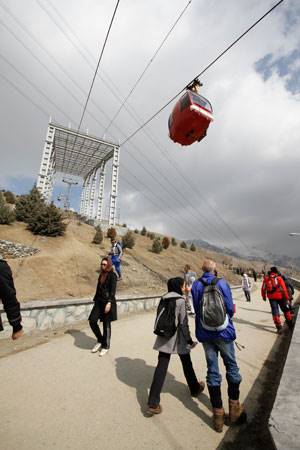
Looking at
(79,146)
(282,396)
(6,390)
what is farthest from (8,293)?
(79,146)

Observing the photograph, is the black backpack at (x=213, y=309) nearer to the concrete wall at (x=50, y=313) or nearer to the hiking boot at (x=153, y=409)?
the hiking boot at (x=153, y=409)


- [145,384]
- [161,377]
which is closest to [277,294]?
[145,384]

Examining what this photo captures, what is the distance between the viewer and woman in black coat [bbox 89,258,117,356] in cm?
489

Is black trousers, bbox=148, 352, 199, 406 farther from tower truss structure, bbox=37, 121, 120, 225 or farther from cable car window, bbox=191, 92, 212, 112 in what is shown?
tower truss structure, bbox=37, 121, 120, 225

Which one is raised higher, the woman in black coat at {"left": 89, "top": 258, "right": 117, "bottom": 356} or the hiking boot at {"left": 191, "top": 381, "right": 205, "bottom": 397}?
the woman in black coat at {"left": 89, "top": 258, "right": 117, "bottom": 356}

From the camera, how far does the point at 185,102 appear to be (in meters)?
6.78

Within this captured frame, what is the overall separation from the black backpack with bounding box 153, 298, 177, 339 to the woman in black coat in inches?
69.1

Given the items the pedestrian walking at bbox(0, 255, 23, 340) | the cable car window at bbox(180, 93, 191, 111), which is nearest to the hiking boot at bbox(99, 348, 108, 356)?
the pedestrian walking at bbox(0, 255, 23, 340)

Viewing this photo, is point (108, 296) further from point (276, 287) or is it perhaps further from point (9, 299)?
point (276, 287)

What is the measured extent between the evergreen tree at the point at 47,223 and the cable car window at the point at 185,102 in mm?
11593

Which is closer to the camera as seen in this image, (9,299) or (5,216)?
(9,299)

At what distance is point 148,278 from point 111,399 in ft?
38.2

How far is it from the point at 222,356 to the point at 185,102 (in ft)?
20.5

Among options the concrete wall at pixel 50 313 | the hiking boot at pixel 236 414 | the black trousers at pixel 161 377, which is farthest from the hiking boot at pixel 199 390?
the concrete wall at pixel 50 313
